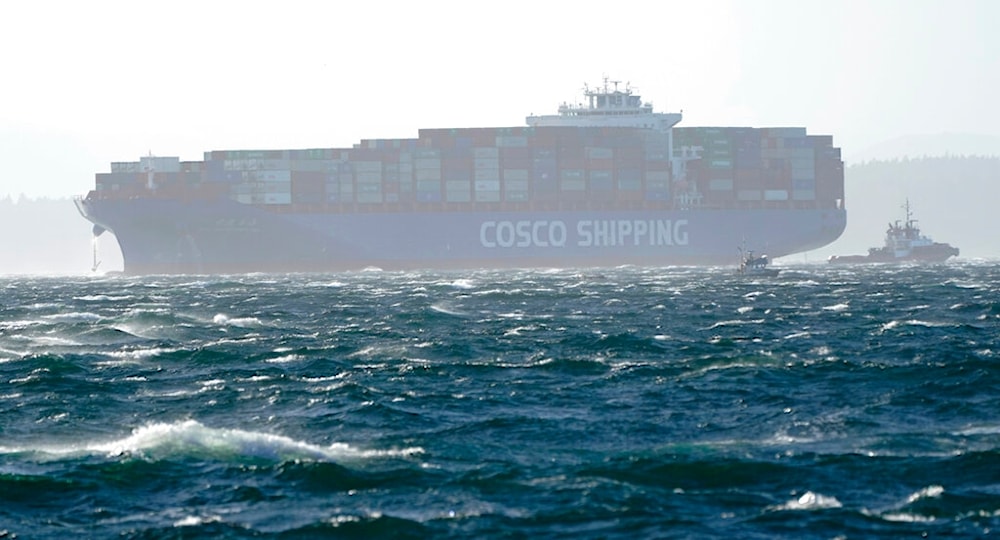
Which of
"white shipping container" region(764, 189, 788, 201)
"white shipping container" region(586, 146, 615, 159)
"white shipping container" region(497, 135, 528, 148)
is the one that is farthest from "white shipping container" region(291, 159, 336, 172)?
"white shipping container" region(764, 189, 788, 201)

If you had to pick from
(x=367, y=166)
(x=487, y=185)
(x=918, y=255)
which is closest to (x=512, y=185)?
(x=487, y=185)

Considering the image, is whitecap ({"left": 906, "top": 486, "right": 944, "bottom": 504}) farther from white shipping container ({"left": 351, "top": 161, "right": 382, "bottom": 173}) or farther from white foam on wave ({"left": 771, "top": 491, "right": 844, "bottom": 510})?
white shipping container ({"left": 351, "top": 161, "right": 382, "bottom": 173})

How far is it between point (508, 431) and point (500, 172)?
128138 mm

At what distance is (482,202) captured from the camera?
15025 cm

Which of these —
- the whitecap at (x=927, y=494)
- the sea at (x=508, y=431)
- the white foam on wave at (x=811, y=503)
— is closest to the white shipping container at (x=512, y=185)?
the sea at (x=508, y=431)

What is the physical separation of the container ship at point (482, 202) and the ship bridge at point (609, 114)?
5.42 m

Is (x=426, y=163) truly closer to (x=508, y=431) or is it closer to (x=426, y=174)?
(x=426, y=174)

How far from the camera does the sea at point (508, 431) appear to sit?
1762cm

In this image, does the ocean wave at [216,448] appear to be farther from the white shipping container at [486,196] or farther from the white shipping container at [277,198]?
the white shipping container at [486,196]

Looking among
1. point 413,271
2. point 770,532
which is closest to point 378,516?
point 770,532

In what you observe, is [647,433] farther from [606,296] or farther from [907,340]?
[606,296]

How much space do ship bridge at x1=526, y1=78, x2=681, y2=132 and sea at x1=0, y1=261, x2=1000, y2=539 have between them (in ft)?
381

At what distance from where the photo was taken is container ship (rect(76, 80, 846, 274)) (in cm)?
14450

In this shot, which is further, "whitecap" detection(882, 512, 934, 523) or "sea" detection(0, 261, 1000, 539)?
"sea" detection(0, 261, 1000, 539)
